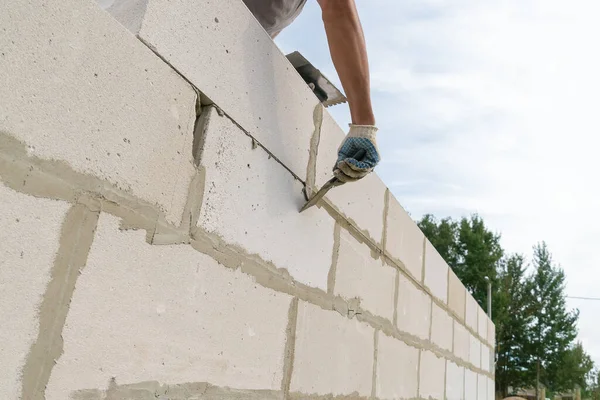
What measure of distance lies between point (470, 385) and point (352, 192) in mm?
3716

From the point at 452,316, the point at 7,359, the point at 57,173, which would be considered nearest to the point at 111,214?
the point at 57,173

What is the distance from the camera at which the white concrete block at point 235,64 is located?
3.76 ft

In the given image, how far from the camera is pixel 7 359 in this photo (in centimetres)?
78

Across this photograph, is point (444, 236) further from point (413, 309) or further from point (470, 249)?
point (413, 309)

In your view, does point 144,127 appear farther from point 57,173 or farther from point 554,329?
point 554,329

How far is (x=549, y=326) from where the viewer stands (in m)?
25.8

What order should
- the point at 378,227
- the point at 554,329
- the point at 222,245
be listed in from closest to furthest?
1. the point at 222,245
2. the point at 378,227
3. the point at 554,329

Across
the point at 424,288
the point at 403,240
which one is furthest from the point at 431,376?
the point at 403,240

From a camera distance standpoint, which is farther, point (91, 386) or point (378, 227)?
point (378, 227)

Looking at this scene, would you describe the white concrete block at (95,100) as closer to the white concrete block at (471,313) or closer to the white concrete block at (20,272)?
the white concrete block at (20,272)

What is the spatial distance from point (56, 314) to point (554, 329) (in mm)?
28918

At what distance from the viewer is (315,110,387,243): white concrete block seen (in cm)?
198

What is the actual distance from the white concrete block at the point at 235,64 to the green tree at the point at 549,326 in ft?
88.7

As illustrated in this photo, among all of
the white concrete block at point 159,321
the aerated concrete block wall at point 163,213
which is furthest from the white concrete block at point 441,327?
the white concrete block at point 159,321
